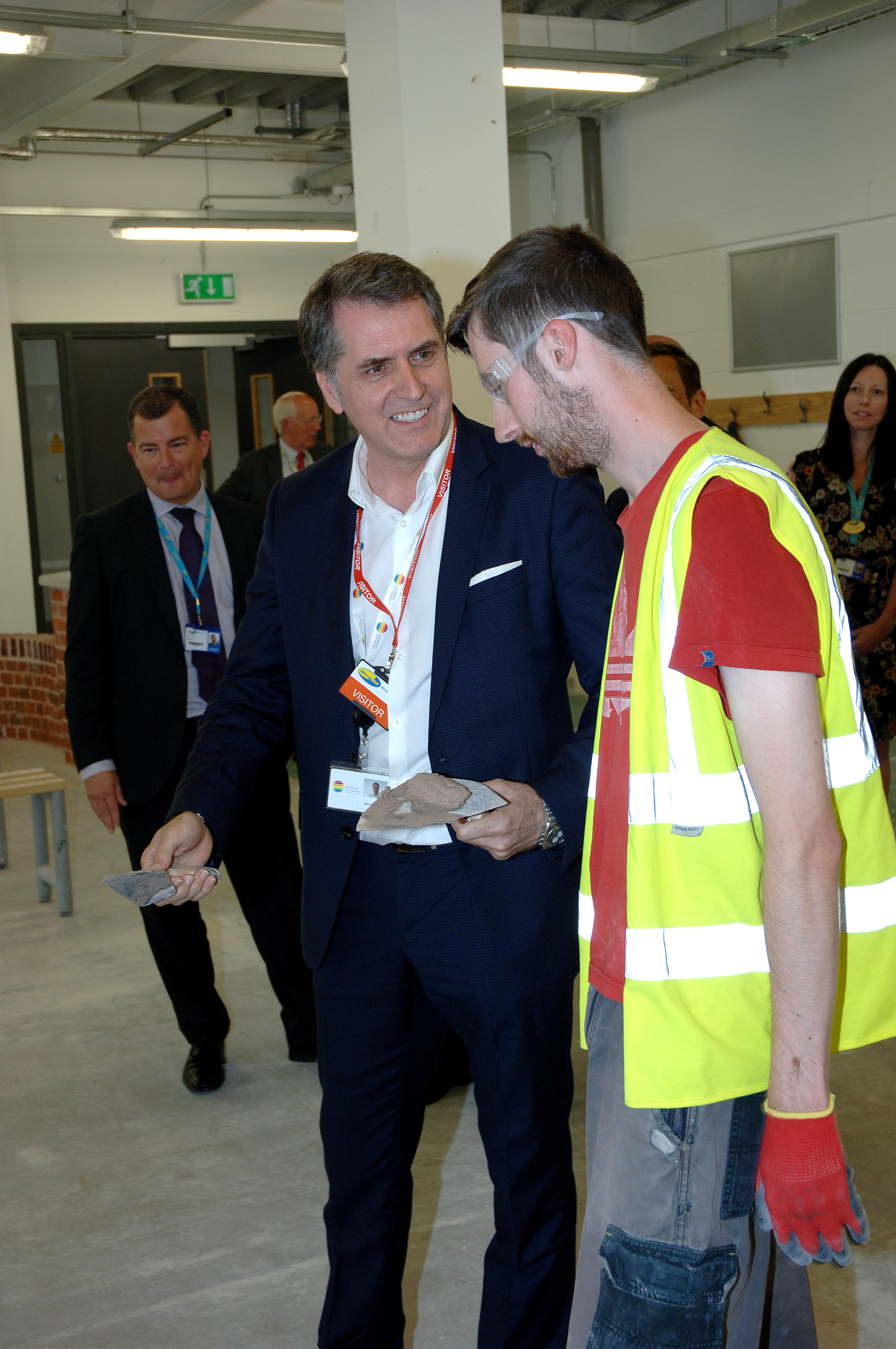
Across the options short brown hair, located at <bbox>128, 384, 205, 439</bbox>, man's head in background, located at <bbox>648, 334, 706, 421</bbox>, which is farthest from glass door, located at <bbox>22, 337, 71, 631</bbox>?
man's head in background, located at <bbox>648, 334, 706, 421</bbox>

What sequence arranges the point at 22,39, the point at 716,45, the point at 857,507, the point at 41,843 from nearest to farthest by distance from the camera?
the point at 857,507 < the point at 41,843 < the point at 22,39 < the point at 716,45

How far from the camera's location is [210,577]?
3.42 metres

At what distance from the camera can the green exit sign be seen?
1047 cm

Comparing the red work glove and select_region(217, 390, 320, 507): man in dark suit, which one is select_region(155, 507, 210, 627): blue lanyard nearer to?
the red work glove

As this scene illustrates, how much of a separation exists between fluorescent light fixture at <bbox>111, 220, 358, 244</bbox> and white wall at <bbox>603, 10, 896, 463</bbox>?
7.33ft

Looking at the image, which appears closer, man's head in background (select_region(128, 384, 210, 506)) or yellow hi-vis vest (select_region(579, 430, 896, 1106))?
yellow hi-vis vest (select_region(579, 430, 896, 1106))

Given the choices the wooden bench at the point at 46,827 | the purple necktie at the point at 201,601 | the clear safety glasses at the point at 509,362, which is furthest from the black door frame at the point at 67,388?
the clear safety glasses at the point at 509,362

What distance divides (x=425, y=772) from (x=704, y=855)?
1.94 feet

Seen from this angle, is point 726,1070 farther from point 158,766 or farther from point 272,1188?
point 158,766

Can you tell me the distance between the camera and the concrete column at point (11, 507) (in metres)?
9.51

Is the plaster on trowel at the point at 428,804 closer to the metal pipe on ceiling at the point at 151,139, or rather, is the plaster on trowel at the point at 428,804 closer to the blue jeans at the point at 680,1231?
the blue jeans at the point at 680,1231

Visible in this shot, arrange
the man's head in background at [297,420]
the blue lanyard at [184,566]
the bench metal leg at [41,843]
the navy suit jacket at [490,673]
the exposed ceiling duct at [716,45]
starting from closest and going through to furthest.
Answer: the navy suit jacket at [490,673] → the blue lanyard at [184,566] → the bench metal leg at [41,843] → the man's head in background at [297,420] → the exposed ceiling duct at [716,45]

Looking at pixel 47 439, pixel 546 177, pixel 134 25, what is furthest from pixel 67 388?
pixel 546 177

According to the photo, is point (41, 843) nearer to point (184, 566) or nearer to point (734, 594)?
point (184, 566)
